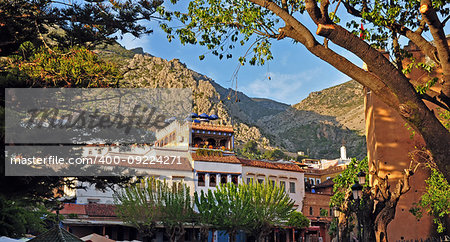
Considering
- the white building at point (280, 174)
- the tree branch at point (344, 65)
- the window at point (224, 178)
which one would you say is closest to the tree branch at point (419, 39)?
the tree branch at point (344, 65)

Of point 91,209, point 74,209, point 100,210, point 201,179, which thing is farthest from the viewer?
point 201,179

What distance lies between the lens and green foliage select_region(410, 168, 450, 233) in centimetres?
2041

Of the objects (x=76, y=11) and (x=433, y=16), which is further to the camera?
(x=76, y=11)

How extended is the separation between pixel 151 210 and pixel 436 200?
2316 centimetres

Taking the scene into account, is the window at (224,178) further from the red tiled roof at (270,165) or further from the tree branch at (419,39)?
the tree branch at (419,39)

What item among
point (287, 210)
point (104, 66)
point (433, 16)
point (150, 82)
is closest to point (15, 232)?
point (104, 66)

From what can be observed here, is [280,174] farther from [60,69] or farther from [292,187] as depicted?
[60,69]

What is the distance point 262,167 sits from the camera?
165 ft

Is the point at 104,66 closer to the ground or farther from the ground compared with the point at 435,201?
farther from the ground

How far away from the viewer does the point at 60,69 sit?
39.0 ft

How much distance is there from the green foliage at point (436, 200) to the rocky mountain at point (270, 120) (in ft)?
185

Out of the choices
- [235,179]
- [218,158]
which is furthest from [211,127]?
[235,179]

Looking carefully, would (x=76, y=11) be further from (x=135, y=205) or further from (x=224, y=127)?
(x=224, y=127)

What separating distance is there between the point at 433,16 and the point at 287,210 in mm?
34831
